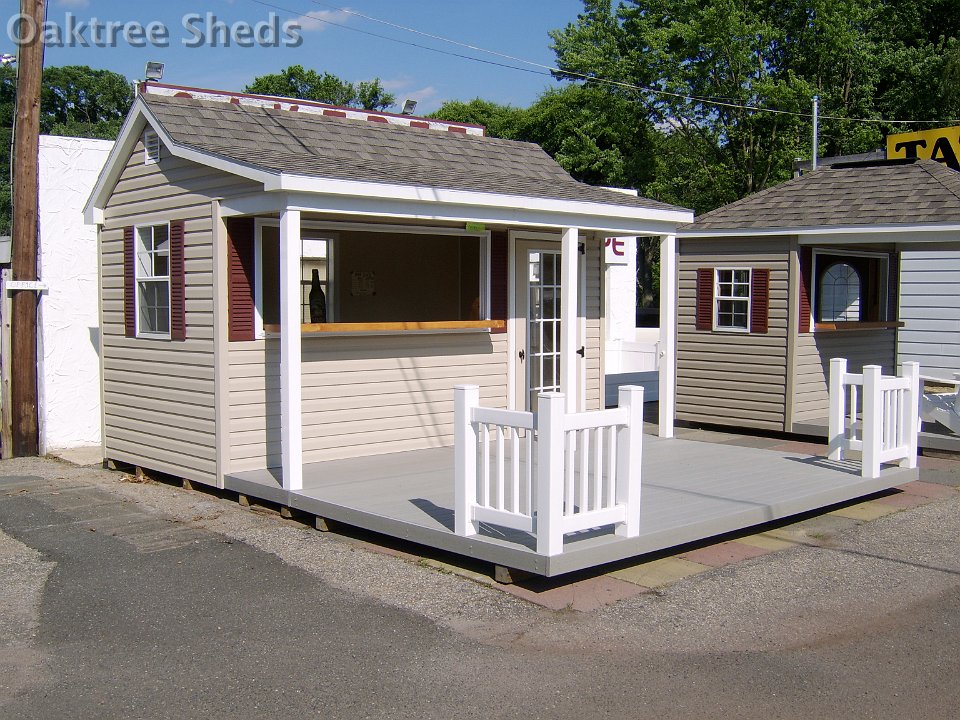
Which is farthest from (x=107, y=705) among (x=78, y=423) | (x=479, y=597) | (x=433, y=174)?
(x=78, y=423)

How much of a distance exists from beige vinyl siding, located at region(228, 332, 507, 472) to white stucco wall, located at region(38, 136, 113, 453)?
4.18 metres

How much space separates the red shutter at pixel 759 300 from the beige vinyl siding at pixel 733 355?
52mm

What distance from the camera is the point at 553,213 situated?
9.38m

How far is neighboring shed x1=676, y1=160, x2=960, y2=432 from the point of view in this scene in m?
11.6

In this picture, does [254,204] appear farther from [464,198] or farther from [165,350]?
[165,350]

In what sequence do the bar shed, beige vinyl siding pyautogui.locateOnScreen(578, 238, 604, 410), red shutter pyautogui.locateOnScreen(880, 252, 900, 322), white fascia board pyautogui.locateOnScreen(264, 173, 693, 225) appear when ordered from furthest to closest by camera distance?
red shutter pyautogui.locateOnScreen(880, 252, 900, 322) < beige vinyl siding pyautogui.locateOnScreen(578, 238, 604, 410) < white fascia board pyautogui.locateOnScreen(264, 173, 693, 225) < the bar shed

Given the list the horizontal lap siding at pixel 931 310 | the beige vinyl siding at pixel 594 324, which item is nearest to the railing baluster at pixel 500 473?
the beige vinyl siding at pixel 594 324

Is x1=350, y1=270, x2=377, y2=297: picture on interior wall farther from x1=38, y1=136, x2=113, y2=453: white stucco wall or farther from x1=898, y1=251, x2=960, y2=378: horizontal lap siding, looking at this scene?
x1=898, y1=251, x2=960, y2=378: horizontal lap siding

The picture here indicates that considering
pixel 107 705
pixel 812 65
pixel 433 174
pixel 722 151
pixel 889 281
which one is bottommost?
pixel 107 705

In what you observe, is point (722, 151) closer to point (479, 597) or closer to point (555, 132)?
point (555, 132)

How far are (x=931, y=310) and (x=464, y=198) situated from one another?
11.1 m

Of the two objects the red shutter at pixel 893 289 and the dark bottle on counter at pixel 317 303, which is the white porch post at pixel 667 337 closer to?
the dark bottle on counter at pixel 317 303

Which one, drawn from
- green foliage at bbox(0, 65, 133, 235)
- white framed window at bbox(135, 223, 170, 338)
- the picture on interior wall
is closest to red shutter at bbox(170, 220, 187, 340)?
white framed window at bbox(135, 223, 170, 338)

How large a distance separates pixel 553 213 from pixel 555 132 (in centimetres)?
3664
